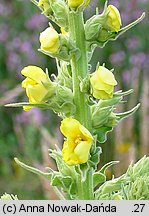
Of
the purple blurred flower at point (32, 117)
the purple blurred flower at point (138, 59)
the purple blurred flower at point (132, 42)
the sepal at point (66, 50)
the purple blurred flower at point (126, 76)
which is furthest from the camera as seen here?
the purple blurred flower at point (132, 42)

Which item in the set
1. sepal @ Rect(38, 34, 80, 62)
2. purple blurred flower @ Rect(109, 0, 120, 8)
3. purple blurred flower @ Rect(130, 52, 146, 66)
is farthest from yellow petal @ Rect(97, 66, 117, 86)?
purple blurred flower @ Rect(109, 0, 120, 8)

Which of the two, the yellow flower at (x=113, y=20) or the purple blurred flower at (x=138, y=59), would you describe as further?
the purple blurred flower at (x=138, y=59)

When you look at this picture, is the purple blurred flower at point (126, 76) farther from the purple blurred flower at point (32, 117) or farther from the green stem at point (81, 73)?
the green stem at point (81, 73)

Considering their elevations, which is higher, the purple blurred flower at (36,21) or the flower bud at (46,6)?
the purple blurred flower at (36,21)

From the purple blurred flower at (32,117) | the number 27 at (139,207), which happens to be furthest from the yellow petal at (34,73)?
the purple blurred flower at (32,117)

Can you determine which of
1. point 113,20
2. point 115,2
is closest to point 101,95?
point 113,20

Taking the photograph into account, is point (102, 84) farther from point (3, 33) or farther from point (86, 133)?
point (3, 33)

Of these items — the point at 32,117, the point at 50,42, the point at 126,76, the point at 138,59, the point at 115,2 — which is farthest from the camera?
the point at 115,2
